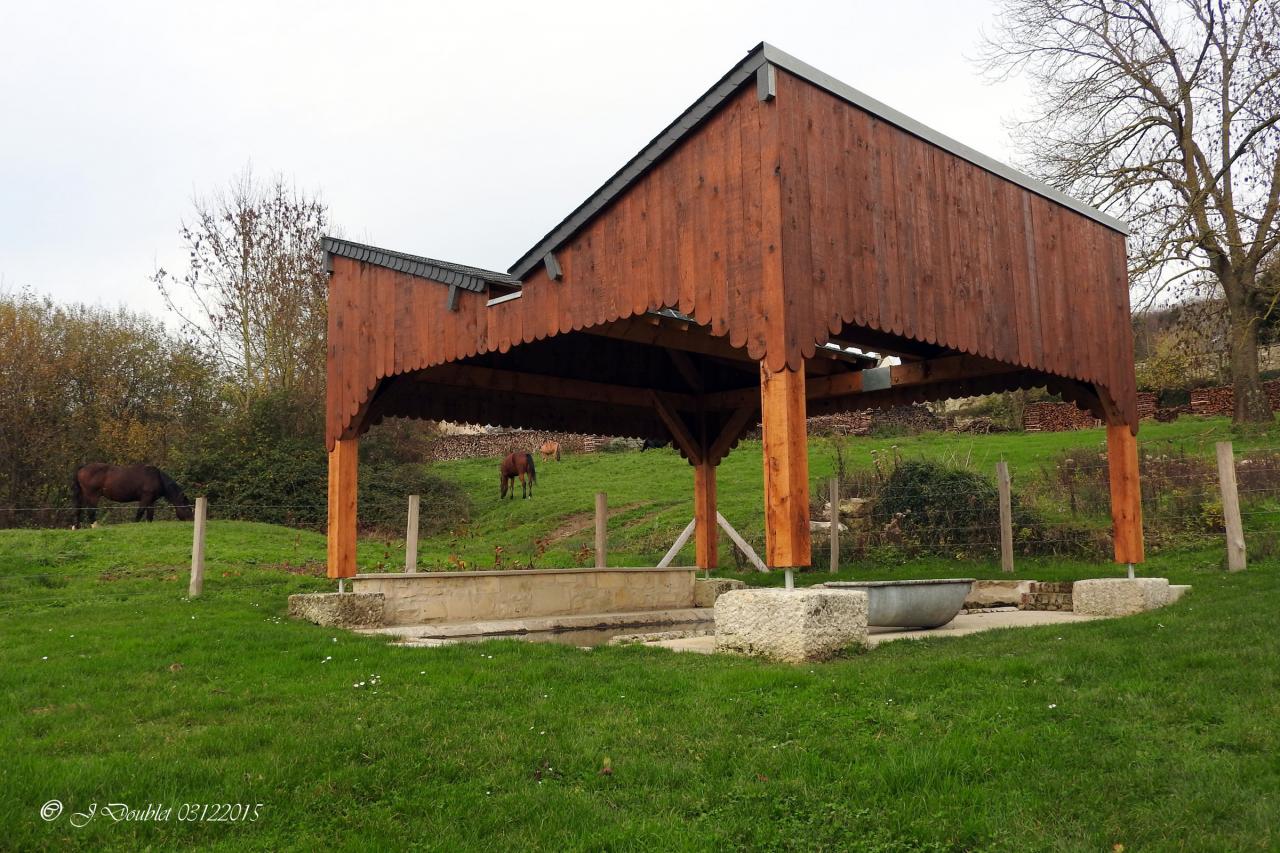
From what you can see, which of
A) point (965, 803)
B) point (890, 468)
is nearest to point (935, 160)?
point (965, 803)

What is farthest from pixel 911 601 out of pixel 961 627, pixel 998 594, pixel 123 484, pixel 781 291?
pixel 123 484

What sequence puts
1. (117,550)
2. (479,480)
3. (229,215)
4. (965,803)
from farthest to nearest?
(479,480) → (229,215) → (117,550) → (965,803)

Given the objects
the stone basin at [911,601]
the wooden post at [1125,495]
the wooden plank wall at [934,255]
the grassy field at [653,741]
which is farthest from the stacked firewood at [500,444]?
the grassy field at [653,741]

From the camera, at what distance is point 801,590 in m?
7.36

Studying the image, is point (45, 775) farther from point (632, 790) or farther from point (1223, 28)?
point (1223, 28)

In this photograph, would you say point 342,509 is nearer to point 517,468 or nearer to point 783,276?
point 783,276

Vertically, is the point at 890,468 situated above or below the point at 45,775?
above

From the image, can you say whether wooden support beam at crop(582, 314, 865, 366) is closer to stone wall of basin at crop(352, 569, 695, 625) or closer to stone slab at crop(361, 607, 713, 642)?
stone wall of basin at crop(352, 569, 695, 625)

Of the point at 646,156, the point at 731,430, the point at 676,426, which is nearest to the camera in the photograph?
the point at 646,156

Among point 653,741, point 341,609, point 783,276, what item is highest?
point 783,276

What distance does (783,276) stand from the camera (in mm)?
7344

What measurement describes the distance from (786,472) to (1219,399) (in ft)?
87.3

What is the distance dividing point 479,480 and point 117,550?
16312 mm

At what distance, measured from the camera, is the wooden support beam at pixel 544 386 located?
38.8 feet
